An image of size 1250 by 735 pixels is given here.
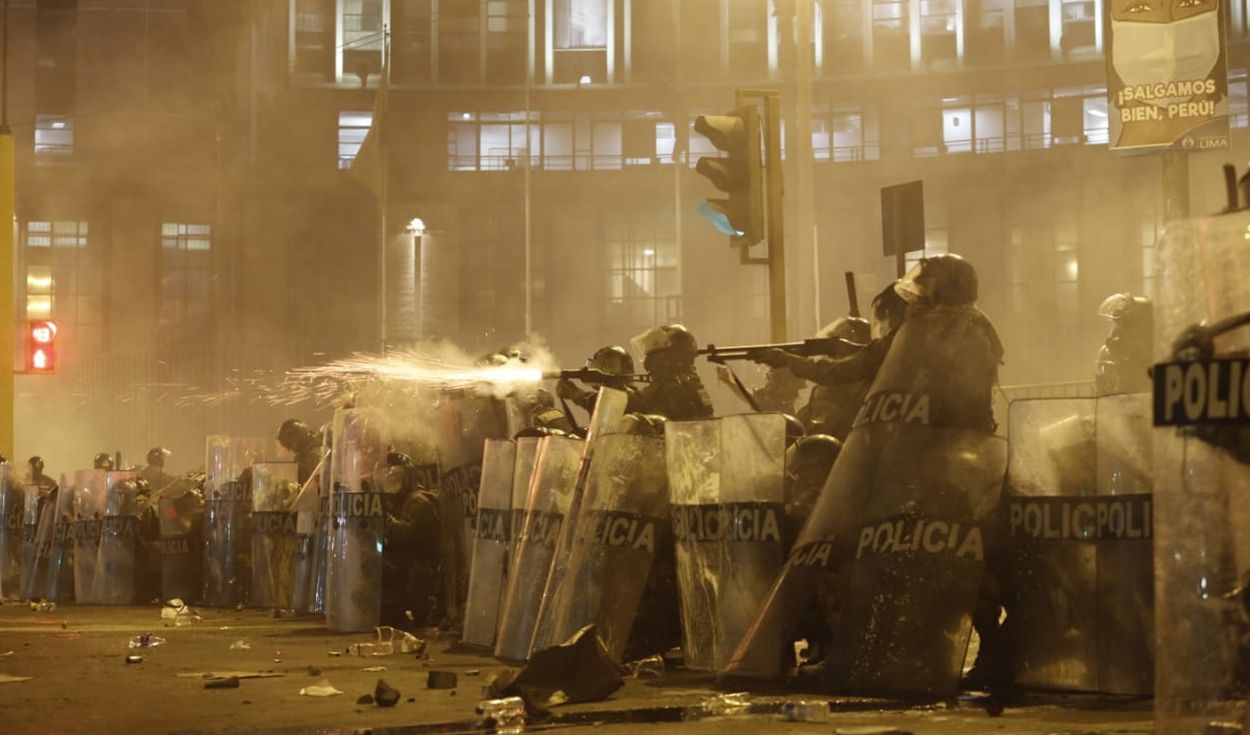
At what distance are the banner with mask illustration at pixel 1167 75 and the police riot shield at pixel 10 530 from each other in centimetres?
1235

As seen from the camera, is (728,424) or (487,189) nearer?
(728,424)

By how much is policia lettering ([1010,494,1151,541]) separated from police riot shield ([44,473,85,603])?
11.7 meters

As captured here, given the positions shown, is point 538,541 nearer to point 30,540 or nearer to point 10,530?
point 30,540

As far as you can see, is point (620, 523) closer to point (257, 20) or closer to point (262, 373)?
point (262, 373)

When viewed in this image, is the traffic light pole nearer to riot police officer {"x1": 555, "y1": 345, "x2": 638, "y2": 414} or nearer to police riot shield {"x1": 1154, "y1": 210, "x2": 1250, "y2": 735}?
riot police officer {"x1": 555, "y1": 345, "x2": 638, "y2": 414}

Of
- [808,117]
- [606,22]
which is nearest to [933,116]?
[606,22]

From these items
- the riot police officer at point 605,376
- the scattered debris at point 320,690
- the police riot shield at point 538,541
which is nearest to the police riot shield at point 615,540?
the police riot shield at point 538,541

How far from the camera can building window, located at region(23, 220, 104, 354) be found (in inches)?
1766

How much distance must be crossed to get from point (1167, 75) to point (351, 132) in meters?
35.9

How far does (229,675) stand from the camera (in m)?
9.07

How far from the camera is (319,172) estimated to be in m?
45.6

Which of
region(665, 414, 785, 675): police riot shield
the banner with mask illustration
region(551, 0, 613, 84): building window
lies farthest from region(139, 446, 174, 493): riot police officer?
region(551, 0, 613, 84): building window

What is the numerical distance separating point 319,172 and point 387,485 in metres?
34.9

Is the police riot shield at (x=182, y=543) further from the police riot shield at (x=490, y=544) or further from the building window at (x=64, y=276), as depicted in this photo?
the building window at (x=64, y=276)
